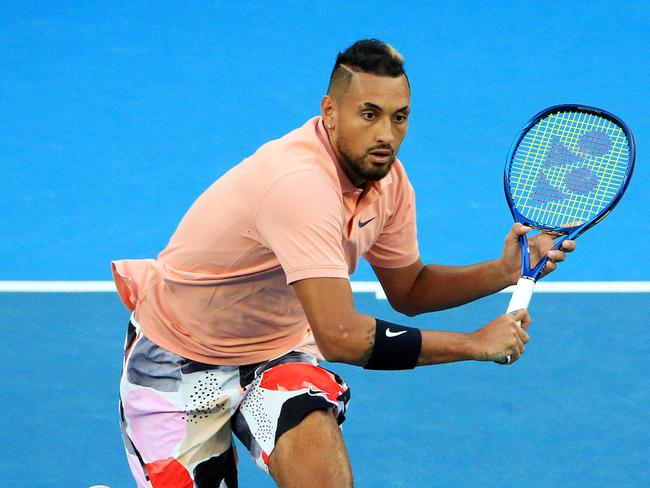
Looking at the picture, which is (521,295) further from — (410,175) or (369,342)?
(410,175)

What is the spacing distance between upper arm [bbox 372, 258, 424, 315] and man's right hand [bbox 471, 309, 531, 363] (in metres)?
0.80

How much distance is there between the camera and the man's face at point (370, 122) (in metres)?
4.13

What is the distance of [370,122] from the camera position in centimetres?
414

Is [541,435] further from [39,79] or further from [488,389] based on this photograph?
[39,79]

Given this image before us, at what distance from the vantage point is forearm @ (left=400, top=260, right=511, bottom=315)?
4.69m

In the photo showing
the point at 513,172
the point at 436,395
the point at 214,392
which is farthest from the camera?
the point at 436,395

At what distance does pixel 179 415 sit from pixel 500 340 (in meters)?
1.11

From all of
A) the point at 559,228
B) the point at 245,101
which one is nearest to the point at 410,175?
the point at 245,101

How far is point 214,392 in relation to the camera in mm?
4422

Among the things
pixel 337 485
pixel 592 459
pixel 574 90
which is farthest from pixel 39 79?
pixel 337 485

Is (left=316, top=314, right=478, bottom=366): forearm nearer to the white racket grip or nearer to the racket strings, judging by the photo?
the white racket grip

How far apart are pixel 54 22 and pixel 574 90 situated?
4266mm

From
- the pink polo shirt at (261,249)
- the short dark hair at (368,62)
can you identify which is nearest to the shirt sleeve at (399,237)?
the pink polo shirt at (261,249)

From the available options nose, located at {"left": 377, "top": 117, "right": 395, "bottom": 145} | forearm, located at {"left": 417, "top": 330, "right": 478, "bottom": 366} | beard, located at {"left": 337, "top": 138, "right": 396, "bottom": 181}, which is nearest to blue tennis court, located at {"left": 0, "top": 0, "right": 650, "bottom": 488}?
forearm, located at {"left": 417, "top": 330, "right": 478, "bottom": 366}
